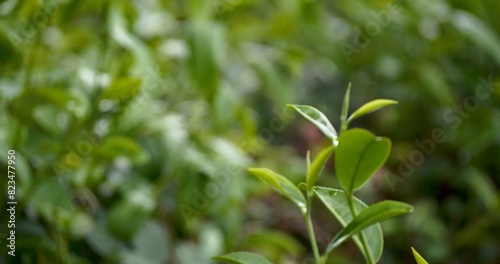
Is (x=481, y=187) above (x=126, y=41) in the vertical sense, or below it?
below

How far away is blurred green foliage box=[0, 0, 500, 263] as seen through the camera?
0.95 metres

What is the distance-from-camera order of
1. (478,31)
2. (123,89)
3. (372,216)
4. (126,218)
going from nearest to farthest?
1. (372,216)
2. (123,89)
3. (126,218)
4. (478,31)

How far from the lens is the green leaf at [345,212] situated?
23.0 inches

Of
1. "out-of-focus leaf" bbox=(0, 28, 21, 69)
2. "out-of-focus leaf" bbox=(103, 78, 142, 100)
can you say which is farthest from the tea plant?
"out-of-focus leaf" bbox=(0, 28, 21, 69)

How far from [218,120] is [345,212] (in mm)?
508

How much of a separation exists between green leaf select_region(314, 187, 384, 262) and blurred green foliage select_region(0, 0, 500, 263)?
1.19 ft

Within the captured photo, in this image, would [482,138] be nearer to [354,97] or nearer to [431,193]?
[431,193]

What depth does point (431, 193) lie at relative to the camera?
5.49 feet

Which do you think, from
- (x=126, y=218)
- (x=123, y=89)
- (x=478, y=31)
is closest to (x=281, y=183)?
(x=123, y=89)

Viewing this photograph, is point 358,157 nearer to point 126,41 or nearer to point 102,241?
point 126,41

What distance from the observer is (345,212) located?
0.61 meters

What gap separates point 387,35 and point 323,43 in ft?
0.67

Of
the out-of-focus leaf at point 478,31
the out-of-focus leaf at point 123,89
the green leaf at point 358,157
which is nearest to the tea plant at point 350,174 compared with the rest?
the green leaf at point 358,157

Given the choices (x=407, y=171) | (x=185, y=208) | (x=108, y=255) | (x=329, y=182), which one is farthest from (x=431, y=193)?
(x=108, y=255)
